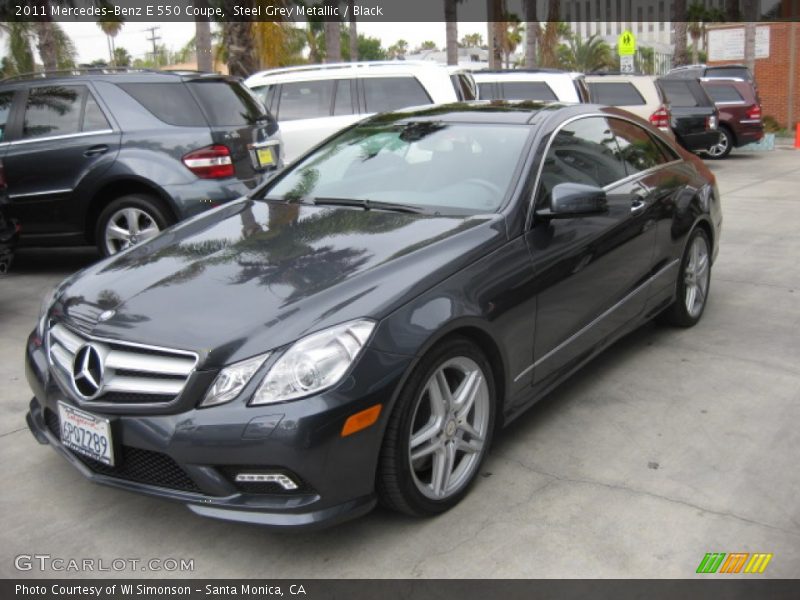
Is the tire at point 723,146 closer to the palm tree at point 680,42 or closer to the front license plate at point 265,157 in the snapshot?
the front license plate at point 265,157

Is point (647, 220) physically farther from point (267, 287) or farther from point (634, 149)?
point (267, 287)

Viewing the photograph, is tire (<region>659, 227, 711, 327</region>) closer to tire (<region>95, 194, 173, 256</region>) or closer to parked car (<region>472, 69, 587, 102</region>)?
tire (<region>95, 194, 173, 256</region>)

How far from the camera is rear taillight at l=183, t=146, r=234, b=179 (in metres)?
7.12

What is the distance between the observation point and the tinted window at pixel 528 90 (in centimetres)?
1248

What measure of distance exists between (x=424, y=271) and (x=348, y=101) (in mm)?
7049

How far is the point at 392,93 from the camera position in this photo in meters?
9.96

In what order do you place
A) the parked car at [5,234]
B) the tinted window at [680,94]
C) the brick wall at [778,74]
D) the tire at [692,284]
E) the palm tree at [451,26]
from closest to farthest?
the tire at [692,284]
the parked car at [5,234]
the tinted window at [680,94]
the brick wall at [778,74]
the palm tree at [451,26]

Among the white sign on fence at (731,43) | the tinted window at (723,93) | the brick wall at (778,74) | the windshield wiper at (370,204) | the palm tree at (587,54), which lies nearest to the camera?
the windshield wiper at (370,204)

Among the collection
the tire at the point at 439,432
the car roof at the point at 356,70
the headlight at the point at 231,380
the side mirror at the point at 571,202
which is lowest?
the tire at the point at 439,432

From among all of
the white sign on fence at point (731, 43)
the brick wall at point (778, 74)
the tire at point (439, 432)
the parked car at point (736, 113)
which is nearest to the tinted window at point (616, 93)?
the parked car at point (736, 113)

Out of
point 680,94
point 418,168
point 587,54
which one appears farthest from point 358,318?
point 587,54

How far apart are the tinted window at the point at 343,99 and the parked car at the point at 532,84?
3417 millimetres

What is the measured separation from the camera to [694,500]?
11.4 ft

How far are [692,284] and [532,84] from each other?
25.1 ft
